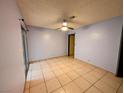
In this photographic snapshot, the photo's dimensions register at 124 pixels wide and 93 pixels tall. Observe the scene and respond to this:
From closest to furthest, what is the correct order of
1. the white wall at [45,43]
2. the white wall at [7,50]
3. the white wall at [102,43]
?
the white wall at [7,50], the white wall at [102,43], the white wall at [45,43]

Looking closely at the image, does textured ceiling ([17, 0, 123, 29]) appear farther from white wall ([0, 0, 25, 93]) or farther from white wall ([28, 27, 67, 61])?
white wall ([28, 27, 67, 61])

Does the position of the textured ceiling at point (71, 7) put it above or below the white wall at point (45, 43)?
above

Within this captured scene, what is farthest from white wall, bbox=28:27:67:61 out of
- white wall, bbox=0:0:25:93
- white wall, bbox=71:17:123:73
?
white wall, bbox=0:0:25:93

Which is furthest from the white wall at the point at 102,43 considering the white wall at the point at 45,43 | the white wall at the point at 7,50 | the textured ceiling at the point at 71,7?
the white wall at the point at 7,50

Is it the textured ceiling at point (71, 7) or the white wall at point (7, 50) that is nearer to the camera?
the white wall at point (7, 50)

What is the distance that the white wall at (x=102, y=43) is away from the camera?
7.88 feet

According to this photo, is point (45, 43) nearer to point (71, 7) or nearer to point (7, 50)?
point (71, 7)

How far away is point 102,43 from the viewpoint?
9.33 feet

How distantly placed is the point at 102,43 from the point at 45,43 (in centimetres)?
342

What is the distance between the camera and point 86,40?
3715 mm

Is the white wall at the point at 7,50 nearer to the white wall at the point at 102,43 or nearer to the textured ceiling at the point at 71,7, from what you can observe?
the textured ceiling at the point at 71,7

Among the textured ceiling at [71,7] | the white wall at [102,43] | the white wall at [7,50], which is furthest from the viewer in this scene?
the white wall at [102,43]

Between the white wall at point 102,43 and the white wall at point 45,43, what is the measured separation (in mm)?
1779

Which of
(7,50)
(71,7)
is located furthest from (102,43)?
(7,50)
